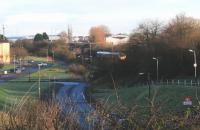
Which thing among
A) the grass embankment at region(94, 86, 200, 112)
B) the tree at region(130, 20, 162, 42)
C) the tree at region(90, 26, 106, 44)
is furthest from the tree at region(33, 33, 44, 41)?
the grass embankment at region(94, 86, 200, 112)

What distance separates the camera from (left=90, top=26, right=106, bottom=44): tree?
446ft

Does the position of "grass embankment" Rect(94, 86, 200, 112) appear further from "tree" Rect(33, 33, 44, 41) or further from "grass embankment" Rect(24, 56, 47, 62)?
"tree" Rect(33, 33, 44, 41)

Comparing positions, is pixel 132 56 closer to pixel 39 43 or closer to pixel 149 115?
pixel 39 43

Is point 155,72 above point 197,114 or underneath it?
underneath

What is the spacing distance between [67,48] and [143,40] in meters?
37.9

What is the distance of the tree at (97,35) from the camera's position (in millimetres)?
135962

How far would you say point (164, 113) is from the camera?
6715 millimetres

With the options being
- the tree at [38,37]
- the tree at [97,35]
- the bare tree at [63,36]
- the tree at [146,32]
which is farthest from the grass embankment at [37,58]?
the tree at [146,32]

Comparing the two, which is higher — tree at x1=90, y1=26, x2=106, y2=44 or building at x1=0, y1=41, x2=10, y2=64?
tree at x1=90, y1=26, x2=106, y2=44

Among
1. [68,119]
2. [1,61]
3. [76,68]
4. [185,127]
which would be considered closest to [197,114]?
[185,127]

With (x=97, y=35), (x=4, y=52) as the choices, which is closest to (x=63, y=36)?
(x=97, y=35)

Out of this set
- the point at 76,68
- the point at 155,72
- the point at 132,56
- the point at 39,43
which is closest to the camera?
the point at 155,72

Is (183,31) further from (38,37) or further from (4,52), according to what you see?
(38,37)

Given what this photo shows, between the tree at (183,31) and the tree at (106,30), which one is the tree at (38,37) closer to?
the tree at (106,30)
